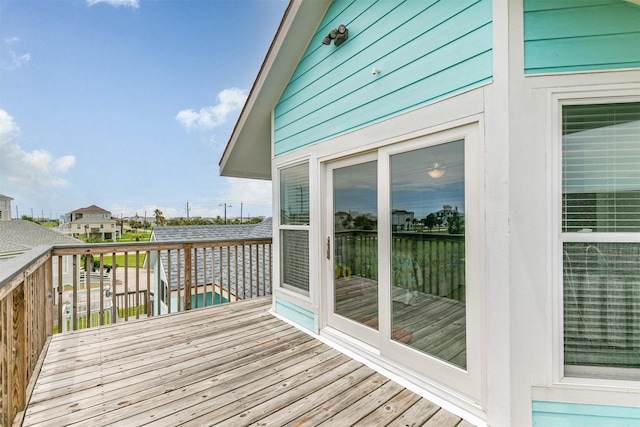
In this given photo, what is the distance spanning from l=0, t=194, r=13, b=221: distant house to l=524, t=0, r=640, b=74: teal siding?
8.15 meters

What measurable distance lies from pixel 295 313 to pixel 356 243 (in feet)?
4.44

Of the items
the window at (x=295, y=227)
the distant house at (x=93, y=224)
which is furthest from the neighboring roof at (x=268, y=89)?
the distant house at (x=93, y=224)

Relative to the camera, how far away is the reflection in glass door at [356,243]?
2551 mm

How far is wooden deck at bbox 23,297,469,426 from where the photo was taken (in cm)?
177

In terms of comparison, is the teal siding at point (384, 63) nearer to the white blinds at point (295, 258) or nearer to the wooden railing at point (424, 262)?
the wooden railing at point (424, 262)

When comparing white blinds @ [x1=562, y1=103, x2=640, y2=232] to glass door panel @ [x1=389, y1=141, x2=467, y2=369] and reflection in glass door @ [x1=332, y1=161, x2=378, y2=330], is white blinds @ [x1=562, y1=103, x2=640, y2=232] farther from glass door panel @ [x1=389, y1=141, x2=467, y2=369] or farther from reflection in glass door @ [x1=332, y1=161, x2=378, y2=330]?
reflection in glass door @ [x1=332, y1=161, x2=378, y2=330]

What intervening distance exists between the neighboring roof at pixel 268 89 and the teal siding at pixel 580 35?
2238 mm

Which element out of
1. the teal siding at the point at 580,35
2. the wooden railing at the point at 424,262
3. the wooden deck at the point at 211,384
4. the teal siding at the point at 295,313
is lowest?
the wooden deck at the point at 211,384

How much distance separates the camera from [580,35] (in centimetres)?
157

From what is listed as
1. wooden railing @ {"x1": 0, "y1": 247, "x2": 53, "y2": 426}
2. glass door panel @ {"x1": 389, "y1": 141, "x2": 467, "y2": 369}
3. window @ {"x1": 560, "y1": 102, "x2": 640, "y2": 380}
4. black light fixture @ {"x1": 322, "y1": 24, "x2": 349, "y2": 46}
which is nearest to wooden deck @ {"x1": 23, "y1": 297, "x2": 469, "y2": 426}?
wooden railing @ {"x1": 0, "y1": 247, "x2": 53, "y2": 426}

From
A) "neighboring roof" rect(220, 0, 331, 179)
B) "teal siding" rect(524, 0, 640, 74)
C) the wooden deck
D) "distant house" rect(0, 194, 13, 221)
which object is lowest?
the wooden deck

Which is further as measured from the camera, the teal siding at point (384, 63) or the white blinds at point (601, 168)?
the teal siding at point (384, 63)

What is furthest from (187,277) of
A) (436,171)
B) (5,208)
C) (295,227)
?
(5,208)

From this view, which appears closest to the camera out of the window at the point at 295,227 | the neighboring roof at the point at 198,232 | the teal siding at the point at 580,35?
the teal siding at the point at 580,35
